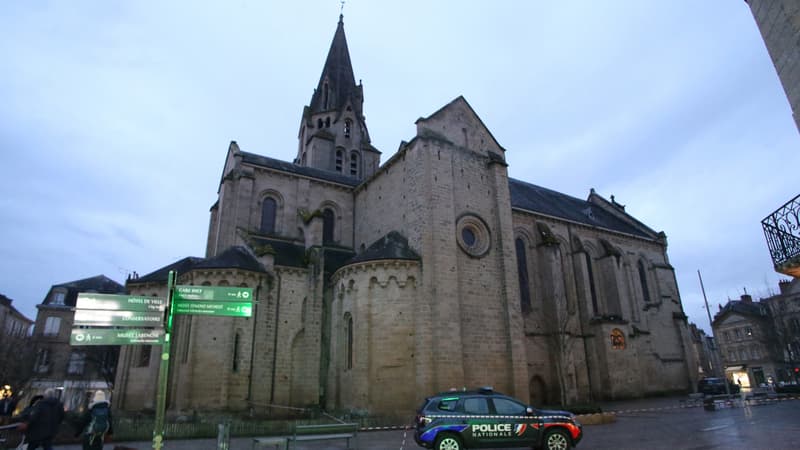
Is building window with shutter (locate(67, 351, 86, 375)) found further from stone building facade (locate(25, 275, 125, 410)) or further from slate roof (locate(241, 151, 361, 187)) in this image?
slate roof (locate(241, 151, 361, 187))

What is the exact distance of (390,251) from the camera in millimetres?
20109

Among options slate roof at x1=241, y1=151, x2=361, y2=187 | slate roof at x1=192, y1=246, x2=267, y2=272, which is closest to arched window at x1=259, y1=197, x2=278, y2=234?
slate roof at x1=241, y1=151, x2=361, y2=187

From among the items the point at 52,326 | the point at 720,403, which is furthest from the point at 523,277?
the point at 52,326

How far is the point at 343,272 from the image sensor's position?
2059 centimetres

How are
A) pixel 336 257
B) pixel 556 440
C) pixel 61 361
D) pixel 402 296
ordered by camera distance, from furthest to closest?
pixel 61 361, pixel 336 257, pixel 402 296, pixel 556 440

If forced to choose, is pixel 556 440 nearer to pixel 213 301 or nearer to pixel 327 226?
pixel 213 301

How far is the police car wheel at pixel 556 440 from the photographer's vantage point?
33.7 ft

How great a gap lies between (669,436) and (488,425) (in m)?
5.85

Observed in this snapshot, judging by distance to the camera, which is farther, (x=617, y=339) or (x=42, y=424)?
(x=617, y=339)

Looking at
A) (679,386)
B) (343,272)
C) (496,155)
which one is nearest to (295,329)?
(343,272)

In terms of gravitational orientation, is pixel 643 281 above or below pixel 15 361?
above

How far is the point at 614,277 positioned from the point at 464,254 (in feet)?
49.8

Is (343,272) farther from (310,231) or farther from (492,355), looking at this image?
(492,355)

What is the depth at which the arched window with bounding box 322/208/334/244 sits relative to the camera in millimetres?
27031
